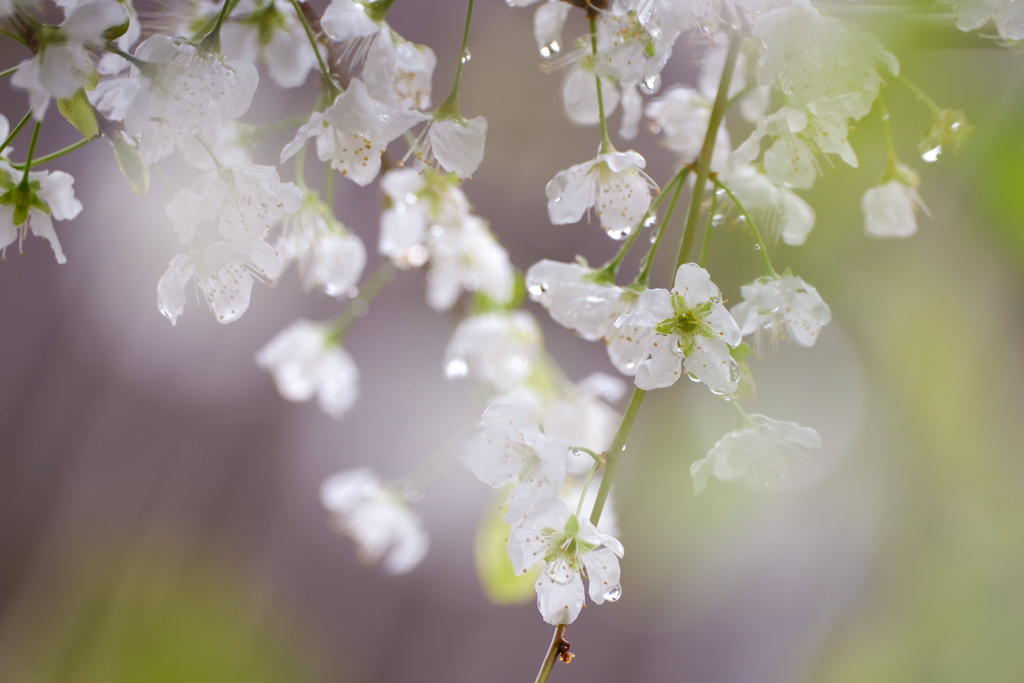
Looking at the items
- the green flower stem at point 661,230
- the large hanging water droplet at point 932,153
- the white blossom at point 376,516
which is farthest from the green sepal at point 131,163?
the white blossom at point 376,516

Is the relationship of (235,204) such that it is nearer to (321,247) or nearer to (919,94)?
(321,247)

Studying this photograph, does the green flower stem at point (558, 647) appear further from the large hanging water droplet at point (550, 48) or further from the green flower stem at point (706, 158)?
the large hanging water droplet at point (550, 48)

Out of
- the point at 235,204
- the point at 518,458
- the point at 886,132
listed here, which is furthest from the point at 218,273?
the point at 886,132

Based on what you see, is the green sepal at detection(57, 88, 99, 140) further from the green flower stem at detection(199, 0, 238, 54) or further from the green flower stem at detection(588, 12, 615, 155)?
the green flower stem at detection(588, 12, 615, 155)

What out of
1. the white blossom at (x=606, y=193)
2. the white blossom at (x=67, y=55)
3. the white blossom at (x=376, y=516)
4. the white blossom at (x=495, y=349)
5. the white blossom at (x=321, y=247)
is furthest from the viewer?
the white blossom at (x=376, y=516)

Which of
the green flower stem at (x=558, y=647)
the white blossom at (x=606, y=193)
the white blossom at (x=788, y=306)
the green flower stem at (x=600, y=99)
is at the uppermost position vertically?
the green flower stem at (x=600, y=99)

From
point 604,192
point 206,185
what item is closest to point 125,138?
point 206,185
